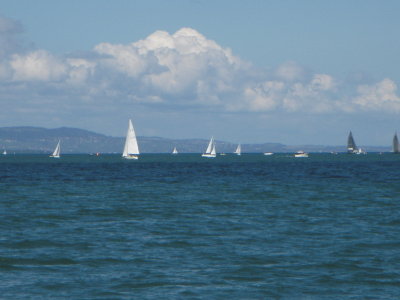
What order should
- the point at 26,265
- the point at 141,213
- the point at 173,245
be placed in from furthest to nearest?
the point at 141,213, the point at 173,245, the point at 26,265

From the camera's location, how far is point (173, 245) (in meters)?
35.2

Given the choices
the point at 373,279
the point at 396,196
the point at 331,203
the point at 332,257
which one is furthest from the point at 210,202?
the point at 373,279

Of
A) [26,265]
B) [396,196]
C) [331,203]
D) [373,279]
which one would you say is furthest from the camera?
[396,196]

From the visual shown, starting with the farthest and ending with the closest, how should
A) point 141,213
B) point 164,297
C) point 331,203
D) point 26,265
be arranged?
point 331,203 < point 141,213 < point 26,265 < point 164,297

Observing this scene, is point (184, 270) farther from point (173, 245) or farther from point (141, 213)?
point (141, 213)

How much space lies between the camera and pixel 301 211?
52938 millimetres

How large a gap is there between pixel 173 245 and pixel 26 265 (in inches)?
313

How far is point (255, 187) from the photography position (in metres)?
82.5

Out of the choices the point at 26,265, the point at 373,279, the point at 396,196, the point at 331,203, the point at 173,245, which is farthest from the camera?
the point at 396,196

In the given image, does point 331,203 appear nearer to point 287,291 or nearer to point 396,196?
point 396,196

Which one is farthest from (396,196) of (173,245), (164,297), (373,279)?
(164,297)

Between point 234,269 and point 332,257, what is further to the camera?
point 332,257

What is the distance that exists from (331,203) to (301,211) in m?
7.99

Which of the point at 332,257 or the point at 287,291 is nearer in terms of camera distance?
the point at 287,291
